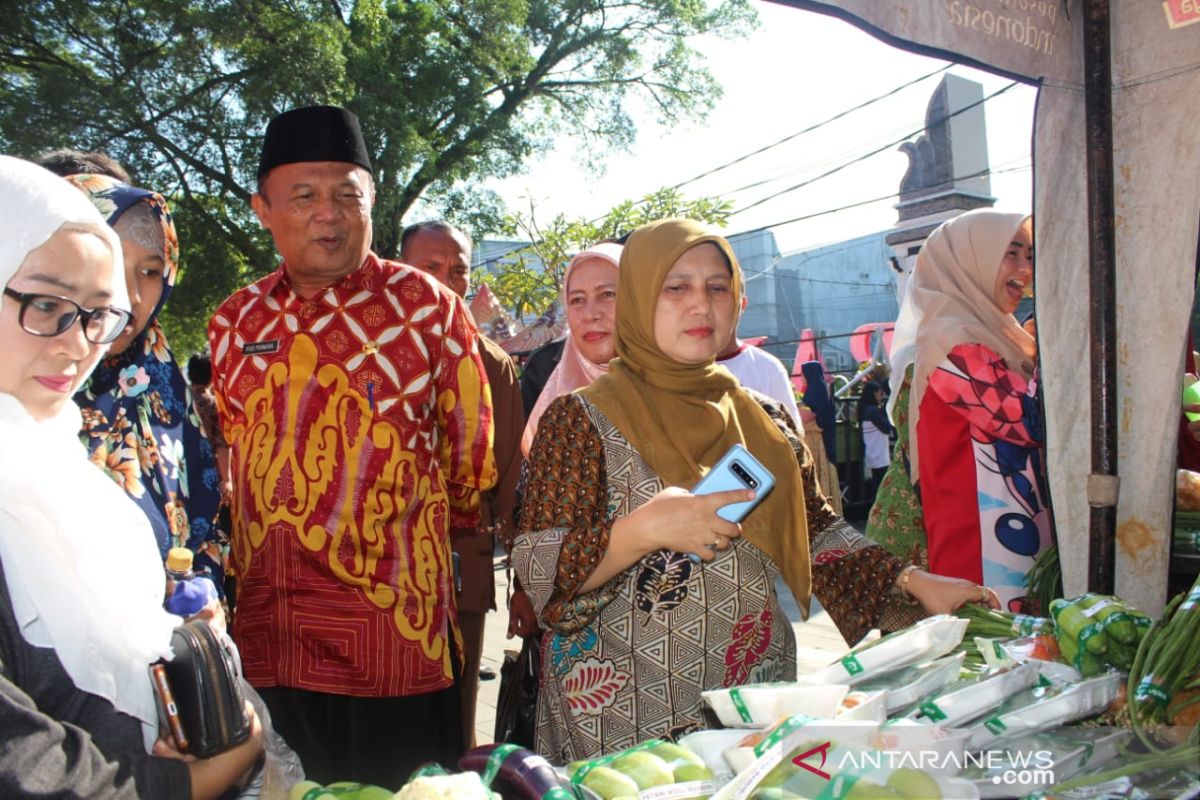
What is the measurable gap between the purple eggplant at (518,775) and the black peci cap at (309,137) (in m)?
1.56

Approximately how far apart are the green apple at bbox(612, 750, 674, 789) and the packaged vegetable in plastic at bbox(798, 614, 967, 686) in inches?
15.7

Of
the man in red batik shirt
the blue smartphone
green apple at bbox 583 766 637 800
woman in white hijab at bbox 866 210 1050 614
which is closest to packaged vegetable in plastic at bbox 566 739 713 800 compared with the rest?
green apple at bbox 583 766 637 800

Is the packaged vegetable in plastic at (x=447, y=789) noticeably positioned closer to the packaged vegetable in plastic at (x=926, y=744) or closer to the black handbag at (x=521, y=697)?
the packaged vegetable in plastic at (x=926, y=744)

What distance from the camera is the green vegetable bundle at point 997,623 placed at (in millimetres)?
1824

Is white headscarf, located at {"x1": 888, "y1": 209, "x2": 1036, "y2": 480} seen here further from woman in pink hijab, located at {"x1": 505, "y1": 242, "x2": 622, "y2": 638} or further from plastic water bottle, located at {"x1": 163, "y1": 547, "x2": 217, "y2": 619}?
plastic water bottle, located at {"x1": 163, "y1": 547, "x2": 217, "y2": 619}

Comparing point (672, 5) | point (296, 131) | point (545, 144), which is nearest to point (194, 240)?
point (545, 144)

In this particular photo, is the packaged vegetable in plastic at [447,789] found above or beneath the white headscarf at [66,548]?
beneath

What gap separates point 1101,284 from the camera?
7.16 ft

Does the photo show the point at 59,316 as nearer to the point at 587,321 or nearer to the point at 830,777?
the point at 830,777

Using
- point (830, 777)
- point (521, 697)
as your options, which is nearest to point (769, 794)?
point (830, 777)

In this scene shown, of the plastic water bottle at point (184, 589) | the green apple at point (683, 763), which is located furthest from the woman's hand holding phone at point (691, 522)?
the plastic water bottle at point (184, 589)

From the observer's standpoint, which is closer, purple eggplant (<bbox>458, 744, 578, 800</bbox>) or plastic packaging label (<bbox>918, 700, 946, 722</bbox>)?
purple eggplant (<bbox>458, 744, 578, 800</bbox>)

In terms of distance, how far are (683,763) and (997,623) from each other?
0.87 m

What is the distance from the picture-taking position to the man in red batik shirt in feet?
7.23
